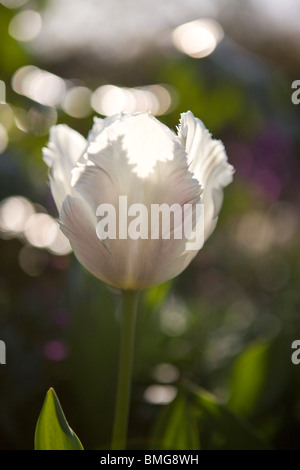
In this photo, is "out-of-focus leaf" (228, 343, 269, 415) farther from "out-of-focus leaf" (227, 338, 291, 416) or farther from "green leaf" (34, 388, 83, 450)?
"green leaf" (34, 388, 83, 450)

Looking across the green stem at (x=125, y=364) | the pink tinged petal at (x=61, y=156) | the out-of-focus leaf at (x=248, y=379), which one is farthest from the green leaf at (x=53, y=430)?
the out-of-focus leaf at (x=248, y=379)

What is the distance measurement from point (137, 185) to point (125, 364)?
15 centimetres

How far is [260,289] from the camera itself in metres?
1.86

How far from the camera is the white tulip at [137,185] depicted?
0.40 m

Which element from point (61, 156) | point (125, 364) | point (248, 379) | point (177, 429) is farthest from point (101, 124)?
point (248, 379)

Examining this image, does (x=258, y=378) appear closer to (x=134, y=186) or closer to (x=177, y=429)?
(x=177, y=429)

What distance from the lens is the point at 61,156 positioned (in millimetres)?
459

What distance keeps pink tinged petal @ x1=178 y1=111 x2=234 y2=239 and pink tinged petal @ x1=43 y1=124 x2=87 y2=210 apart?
97 mm

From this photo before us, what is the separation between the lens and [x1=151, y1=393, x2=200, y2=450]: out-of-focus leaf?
51 cm

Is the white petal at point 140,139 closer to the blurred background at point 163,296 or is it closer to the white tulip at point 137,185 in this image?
the white tulip at point 137,185

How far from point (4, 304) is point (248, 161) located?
0.99 metres

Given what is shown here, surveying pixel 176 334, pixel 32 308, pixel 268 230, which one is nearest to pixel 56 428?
pixel 32 308

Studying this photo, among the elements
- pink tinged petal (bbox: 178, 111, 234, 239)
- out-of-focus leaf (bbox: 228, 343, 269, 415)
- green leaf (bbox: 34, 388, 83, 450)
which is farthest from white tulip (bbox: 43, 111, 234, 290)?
out-of-focus leaf (bbox: 228, 343, 269, 415)

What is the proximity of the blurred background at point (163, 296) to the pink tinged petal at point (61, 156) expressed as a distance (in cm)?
23
